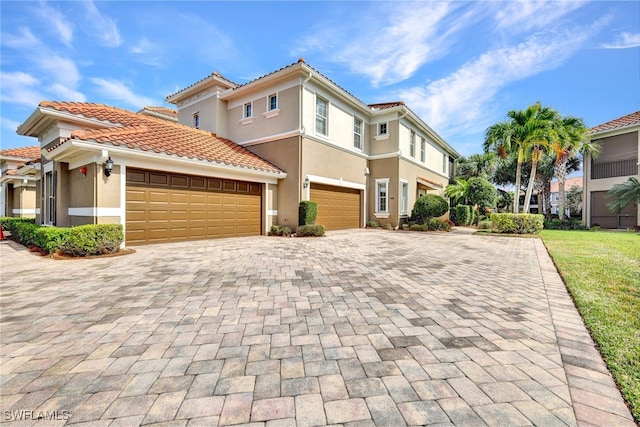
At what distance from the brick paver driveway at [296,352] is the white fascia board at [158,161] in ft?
12.8

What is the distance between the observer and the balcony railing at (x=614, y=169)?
709 inches

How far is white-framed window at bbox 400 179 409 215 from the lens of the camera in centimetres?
1612

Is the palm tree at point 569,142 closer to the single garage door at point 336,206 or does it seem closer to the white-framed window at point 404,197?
the white-framed window at point 404,197

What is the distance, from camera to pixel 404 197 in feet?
55.0

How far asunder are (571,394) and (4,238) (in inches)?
667

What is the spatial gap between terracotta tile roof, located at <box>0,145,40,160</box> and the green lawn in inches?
964

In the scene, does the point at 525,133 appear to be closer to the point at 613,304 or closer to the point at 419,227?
the point at 419,227

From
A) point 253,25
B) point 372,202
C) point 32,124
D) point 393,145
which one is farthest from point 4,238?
point 393,145

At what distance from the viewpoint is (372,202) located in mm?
Answer: 16453

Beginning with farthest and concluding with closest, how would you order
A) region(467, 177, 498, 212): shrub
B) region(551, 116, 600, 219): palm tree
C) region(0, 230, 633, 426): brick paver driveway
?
region(467, 177, 498, 212): shrub → region(551, 116, 600, 219): palm tree → region(0, 230, 633, 426): brick paver driveway

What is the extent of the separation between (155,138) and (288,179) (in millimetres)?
5323

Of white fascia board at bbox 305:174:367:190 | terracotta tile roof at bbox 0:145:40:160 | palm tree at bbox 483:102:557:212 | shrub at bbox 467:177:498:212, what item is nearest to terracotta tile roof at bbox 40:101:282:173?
white fascia board at bbox 305:174:367:190

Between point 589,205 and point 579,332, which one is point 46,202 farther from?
point 589,205

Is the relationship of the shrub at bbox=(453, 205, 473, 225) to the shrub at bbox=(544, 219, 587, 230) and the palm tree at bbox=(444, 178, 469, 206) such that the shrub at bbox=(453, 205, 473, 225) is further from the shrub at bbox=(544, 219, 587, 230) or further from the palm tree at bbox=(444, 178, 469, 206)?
the shrub at bbox=(544, 219, 587, 230)
